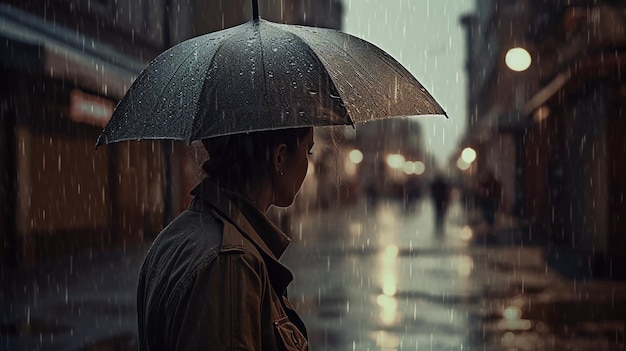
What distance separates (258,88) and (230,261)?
0.71 m

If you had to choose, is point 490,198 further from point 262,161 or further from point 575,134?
point 262,161

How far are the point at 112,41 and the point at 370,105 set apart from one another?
18.1 metres

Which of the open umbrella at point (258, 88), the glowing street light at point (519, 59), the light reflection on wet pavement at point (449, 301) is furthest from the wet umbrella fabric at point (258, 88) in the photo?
the glowing street light at point (519, 59)

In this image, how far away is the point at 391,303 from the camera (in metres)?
11.1

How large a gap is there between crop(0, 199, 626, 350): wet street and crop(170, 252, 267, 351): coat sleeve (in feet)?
21.3

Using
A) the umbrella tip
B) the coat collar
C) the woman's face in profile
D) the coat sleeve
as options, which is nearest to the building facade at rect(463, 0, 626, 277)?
the umbrella tip

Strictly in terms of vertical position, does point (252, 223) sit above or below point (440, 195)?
above

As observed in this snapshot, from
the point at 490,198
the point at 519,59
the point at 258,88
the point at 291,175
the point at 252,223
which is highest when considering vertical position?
the point at 519,59

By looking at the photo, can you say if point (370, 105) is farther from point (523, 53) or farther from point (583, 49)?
point (583, 49)

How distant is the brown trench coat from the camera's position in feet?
6.11

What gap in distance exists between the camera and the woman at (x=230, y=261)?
1.87 metres

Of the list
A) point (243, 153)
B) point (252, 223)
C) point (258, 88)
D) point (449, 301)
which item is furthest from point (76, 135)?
point (252, 223)

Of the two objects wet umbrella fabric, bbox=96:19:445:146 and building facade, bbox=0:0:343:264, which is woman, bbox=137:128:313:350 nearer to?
wet umbrella fabric, bbox=96:19:445:146

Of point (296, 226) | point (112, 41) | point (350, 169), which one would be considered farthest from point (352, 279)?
point (350, 169)
